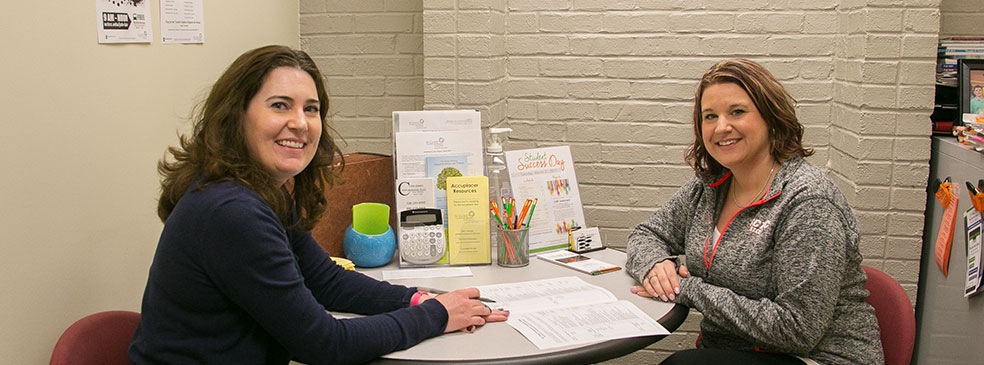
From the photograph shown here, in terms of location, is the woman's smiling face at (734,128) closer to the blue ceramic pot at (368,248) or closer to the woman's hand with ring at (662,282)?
the woman's hand with ring at (662,282)

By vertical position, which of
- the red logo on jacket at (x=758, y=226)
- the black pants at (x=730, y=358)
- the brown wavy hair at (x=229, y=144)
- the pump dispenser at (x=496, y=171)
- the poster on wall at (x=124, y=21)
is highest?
the poster on wall at (x=124, y=21)

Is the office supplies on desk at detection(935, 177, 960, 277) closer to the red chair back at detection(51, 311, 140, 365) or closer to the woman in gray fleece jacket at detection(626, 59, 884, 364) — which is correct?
the woman in gray fleece jacket at detection(626, 59, 884, 364)

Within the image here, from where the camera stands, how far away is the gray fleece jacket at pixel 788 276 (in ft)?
5.54

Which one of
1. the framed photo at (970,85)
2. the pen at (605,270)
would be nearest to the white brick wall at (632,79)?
the framed photo at (970,85)

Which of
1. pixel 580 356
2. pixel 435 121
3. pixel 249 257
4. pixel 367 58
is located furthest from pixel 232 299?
pixel 367 58

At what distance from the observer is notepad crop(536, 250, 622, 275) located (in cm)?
215

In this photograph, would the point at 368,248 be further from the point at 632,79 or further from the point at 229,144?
the point at 632,79

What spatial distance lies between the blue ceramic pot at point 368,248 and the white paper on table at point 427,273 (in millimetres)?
57

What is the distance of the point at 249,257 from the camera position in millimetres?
1412

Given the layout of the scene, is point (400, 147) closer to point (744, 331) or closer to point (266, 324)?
point (266, 324)

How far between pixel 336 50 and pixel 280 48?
1634 millimetres

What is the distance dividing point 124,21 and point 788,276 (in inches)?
67.2

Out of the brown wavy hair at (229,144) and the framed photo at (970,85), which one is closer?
the brown wavy hair at (229,144)

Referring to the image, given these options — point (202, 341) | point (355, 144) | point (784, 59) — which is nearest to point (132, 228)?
point (202, 341)
